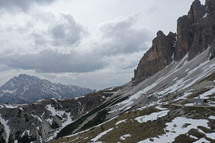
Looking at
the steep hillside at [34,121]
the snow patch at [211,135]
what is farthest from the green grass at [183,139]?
the steep hillside at [34,121]

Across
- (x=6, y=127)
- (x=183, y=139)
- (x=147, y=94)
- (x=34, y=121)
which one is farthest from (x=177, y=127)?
(x=6, y=127)

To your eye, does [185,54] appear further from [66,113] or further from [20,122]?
[20,122]

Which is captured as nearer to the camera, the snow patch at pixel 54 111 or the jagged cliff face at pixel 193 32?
the jagged cliff face at pixel 193 32

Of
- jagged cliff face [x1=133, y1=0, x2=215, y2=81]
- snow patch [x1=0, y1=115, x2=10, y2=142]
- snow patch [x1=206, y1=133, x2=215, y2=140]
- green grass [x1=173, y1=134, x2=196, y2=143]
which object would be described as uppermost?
jagged cliff face [x1=133, y1=0, x2=215, y2=81]

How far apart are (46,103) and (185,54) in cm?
14406

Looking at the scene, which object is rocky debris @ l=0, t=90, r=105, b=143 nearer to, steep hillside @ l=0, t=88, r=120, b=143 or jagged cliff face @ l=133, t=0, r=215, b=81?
steep hillside @ l=0, t=88, r=120, b=143

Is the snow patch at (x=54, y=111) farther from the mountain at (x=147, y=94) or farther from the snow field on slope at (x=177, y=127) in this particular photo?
the snow field on slope at (x=177, y=127)

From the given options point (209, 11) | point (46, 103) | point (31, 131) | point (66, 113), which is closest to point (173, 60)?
point (209, 11)

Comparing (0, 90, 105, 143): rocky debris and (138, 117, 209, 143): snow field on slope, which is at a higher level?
(138, 117, 209, 143): snow field on slope

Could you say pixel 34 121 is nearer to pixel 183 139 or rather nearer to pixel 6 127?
pixel 6 127

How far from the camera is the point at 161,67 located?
196625mm

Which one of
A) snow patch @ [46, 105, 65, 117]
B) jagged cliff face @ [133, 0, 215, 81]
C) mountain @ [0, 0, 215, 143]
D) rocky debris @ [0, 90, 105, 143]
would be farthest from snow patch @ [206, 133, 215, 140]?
snow patch @ [46, 105, 65, 117]

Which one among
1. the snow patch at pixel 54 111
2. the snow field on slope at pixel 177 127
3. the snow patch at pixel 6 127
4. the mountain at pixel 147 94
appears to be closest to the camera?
the snow field on slope at pixel 177 127

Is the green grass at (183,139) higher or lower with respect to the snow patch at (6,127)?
higher
